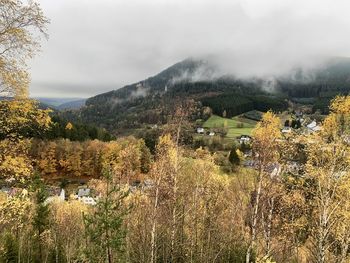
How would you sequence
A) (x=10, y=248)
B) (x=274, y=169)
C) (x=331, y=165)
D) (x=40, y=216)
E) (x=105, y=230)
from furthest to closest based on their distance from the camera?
(x=40, y=216), (x=10, y=248), (x=331, y=165), (x=274, y=169), (x=105, y=230)

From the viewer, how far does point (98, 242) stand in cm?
1130

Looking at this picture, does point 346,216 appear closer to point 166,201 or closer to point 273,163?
point 273,163

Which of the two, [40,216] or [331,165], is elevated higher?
[331,165]

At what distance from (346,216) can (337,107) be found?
5473mm

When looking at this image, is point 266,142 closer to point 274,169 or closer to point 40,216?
point 274,169

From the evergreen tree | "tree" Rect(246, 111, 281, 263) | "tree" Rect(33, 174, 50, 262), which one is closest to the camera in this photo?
"tree" Rect(246, 111, 281, 263)

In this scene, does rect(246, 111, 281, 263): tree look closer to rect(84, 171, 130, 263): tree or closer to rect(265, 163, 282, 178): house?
rect(265, 163, 282, 178): house

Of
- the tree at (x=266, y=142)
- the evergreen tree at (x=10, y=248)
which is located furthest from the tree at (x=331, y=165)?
the evergreen tree at (x=10, y=248)

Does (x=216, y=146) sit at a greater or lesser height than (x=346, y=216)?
lesser

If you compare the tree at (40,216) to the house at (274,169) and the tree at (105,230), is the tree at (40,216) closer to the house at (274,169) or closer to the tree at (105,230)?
the tree at (105,230)

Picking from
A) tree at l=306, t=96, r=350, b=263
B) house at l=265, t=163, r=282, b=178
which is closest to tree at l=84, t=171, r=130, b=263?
house at l=265, t=163, r=282, b=178

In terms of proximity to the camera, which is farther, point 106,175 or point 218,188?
point 218,188

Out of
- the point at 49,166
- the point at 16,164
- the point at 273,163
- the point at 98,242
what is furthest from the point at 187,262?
the point at 49,166

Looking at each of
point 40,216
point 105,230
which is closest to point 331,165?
point 105,230
